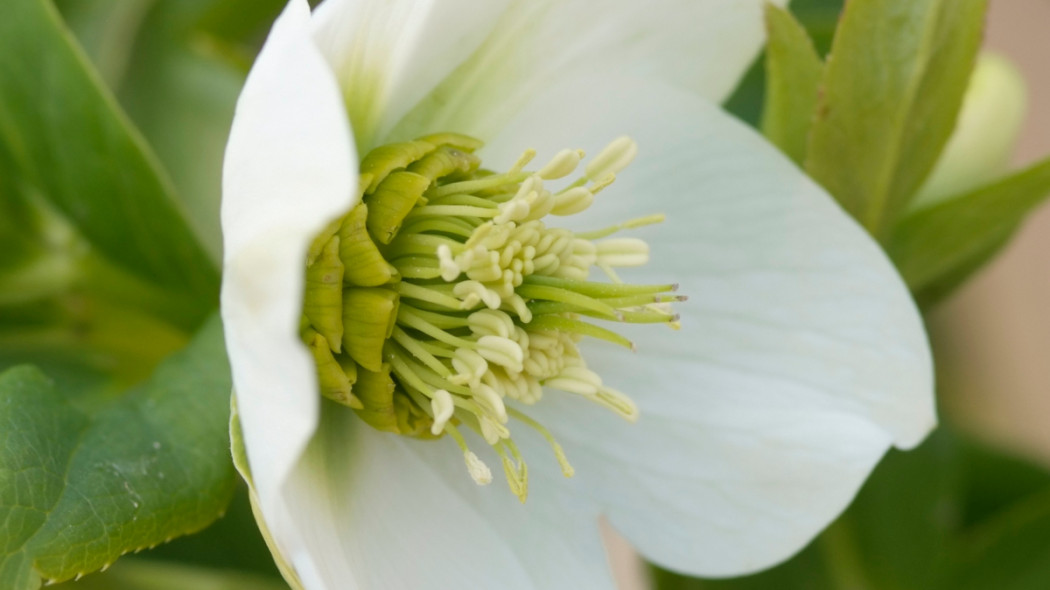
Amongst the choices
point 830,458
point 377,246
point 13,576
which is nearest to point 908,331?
point 830,458

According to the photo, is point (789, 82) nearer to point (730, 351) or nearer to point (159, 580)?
point (730, 351)

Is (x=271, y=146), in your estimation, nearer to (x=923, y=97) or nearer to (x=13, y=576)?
(x=13, y=576)

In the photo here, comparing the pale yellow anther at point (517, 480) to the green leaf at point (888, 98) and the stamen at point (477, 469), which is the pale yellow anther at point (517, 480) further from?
the green leaf at point (888, 98)

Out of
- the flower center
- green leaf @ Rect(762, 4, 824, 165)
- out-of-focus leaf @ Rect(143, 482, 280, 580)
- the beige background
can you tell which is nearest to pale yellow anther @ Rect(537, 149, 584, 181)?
the flower center

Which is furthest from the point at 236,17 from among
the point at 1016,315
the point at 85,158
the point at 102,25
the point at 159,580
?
the point at 1016,315

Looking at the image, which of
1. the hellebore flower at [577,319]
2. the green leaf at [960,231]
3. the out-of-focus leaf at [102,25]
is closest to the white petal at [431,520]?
the hellebore flower at [577,319]

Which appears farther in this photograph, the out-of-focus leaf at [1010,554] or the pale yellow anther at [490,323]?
the out-of-focus leaf at [1010,554]

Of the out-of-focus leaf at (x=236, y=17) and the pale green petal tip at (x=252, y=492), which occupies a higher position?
the pale green petal tip at (x=252, y=492)

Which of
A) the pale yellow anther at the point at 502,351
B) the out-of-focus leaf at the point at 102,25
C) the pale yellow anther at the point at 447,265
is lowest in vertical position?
the out-of-focus leaf at the point at 102,25
